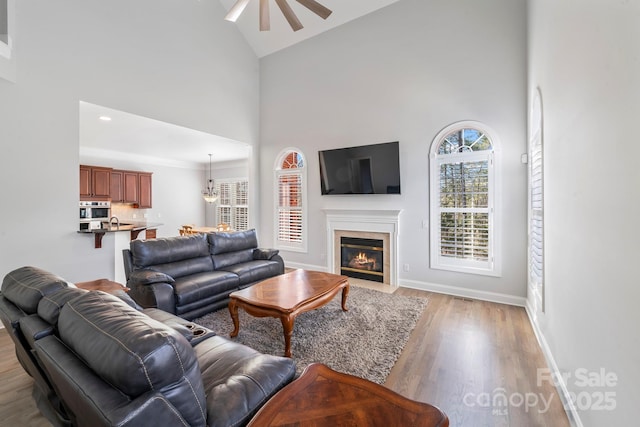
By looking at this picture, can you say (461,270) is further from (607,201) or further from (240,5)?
(240,5)

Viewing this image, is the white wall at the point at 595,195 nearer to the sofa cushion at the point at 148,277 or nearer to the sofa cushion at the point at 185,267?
the sofa cushion at the point at 148,277

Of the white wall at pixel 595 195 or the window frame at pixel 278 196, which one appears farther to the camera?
the window frame at pixel 278 196

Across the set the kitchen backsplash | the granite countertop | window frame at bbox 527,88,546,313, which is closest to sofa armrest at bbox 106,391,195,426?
window frame at bbox 527,88,546,313

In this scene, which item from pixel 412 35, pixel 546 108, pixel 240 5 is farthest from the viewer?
pixel 412 35

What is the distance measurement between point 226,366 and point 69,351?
2.29 feet

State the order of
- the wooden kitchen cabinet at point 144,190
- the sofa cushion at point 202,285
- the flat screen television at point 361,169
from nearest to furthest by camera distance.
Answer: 1. the sofa cushion at point 202,285
2. the flat screen television at point 361,169
3. the wooden kitchen cabinet at point 144,190

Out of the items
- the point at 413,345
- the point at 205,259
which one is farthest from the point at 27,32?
the point at 413,345

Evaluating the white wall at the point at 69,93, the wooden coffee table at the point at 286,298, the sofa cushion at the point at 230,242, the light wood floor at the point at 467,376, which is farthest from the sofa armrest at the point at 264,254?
the light wood floor at the point at 467,376

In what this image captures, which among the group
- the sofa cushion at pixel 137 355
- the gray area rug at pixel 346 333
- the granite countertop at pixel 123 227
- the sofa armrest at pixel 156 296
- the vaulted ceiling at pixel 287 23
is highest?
the vaulted ceiling at pixel 287 23

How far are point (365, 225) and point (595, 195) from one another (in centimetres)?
373

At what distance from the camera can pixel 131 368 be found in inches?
35.1

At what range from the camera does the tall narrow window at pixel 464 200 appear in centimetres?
408

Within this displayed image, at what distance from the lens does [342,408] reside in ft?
3.55

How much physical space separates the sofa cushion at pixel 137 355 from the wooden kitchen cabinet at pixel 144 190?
7.70m
